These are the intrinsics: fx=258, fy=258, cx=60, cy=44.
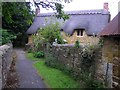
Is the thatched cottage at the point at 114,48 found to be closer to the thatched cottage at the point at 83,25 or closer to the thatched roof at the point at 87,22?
the thatched cottage at the point at 83,25

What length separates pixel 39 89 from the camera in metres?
11.3

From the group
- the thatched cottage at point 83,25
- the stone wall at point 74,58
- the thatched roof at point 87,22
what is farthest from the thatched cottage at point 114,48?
the thatched roof at point 87,22

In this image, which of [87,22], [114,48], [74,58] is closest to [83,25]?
[87,22]

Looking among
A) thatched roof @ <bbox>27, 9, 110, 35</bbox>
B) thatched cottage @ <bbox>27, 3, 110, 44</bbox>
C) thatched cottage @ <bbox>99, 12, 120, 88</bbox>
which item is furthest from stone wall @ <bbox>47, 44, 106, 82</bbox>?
thatched roof @ <bbox>27, 9, 110, 35</bbox>

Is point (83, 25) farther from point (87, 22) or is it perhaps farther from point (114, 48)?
point (114, 48)

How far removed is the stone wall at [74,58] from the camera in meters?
10.8

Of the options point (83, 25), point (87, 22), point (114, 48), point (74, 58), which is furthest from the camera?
point (87, 22)

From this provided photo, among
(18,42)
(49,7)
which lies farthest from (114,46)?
(18,42)

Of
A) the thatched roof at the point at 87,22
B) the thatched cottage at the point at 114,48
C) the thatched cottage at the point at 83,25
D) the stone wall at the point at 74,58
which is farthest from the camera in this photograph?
the thatched roof at the point at 87,22

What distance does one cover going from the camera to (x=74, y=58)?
51.1ft

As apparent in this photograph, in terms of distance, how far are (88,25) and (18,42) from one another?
40.6ft

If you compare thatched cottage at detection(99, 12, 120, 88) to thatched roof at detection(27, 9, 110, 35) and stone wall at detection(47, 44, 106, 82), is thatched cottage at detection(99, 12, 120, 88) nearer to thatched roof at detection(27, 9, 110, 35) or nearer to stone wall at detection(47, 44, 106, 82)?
stone wall at detection(47, 44, 106, 82)

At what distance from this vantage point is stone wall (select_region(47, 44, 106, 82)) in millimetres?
10814

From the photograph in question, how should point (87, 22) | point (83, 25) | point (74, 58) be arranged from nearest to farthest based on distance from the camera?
point (74, 58) → point (83, 25) → point (87, 22)
